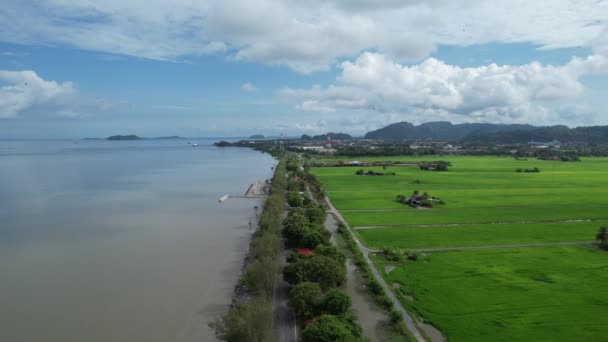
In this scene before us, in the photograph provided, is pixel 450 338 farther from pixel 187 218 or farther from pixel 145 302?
pixel 187 218

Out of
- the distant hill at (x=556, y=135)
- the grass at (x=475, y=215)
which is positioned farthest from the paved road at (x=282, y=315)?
the distant hill at (x=556, y=135)

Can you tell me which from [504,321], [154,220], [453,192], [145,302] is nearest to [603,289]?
[504,321]

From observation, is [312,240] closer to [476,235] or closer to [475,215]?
[476,235]

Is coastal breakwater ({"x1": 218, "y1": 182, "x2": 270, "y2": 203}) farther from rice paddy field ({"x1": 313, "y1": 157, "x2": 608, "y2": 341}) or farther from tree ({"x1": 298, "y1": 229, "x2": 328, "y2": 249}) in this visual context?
tree ({"x1": 298, "y1": 229, "x2": 328, "y2": 249})

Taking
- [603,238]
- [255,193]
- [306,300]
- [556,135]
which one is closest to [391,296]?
[306,300]

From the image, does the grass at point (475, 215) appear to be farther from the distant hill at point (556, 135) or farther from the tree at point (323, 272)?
the distant hill at point (556, 135)
